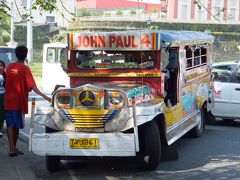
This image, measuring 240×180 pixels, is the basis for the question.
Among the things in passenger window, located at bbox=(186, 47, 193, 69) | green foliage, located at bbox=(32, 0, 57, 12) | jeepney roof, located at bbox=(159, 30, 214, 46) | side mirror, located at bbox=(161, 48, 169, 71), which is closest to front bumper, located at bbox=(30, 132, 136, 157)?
side mirror, located at bbox=(161, 48, 169, 71)

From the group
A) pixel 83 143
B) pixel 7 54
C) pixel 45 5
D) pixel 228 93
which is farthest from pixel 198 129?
pixel 7 54

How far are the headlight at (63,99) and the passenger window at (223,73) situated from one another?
6.69 m

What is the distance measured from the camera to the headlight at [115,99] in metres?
8.35

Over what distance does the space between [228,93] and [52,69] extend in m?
12.3

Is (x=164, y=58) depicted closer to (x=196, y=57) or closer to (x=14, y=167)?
(x=196, y=57)

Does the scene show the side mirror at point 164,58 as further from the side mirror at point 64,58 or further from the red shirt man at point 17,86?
the red shirt man at point 17,86

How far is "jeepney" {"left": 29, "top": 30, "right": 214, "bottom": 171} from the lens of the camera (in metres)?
8.17

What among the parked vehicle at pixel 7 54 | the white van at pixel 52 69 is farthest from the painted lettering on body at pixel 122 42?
the white van at pixel 52 69

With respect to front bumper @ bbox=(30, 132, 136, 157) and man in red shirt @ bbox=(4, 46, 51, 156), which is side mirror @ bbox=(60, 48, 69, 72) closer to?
man in red shirt @ bbox=(4, 46, 51, 156)

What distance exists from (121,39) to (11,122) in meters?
2.20

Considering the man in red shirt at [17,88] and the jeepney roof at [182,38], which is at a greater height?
the jeepney roof at [182,38]

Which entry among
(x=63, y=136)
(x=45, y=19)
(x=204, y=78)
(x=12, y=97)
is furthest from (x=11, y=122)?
(x=45, y=19)

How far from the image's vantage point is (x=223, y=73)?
47.9 feet

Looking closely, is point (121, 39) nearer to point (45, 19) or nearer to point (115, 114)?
point (115, 114)
